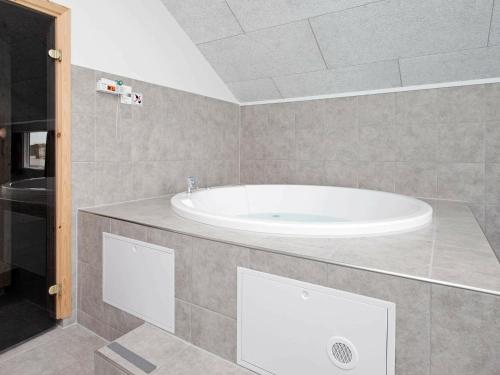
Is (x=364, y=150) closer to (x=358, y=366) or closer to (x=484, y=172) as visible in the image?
(x=484, y=172)

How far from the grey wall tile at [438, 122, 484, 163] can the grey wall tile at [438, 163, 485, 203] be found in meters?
0.05

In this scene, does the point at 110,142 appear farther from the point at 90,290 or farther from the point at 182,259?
the point at 182,259

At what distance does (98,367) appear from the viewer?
1221 millimetres

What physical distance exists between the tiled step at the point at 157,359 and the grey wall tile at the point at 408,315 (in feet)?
1.81

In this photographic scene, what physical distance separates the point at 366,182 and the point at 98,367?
7.30 feet

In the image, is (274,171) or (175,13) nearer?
(175,13)

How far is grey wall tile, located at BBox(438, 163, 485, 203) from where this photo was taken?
2.21m

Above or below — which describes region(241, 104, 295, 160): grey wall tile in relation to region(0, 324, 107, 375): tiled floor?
above

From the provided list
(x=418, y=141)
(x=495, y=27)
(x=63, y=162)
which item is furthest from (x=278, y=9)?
(x=63, y=162)

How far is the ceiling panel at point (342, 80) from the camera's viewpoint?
2.36 meters

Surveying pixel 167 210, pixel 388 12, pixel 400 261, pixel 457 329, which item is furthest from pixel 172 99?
pixel 457 329

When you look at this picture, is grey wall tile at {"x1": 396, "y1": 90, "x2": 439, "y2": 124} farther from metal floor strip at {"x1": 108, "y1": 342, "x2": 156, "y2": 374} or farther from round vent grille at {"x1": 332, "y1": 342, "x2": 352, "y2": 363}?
metal floor strip at {"x1": 108, "y1": 342, "x2": 156, "y2": 374}

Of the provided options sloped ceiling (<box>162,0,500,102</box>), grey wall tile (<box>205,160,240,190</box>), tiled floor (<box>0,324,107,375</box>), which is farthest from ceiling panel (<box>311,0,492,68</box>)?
tiled floor (<box>0,324,107,375</box>)

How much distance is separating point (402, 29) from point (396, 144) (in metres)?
0.83
